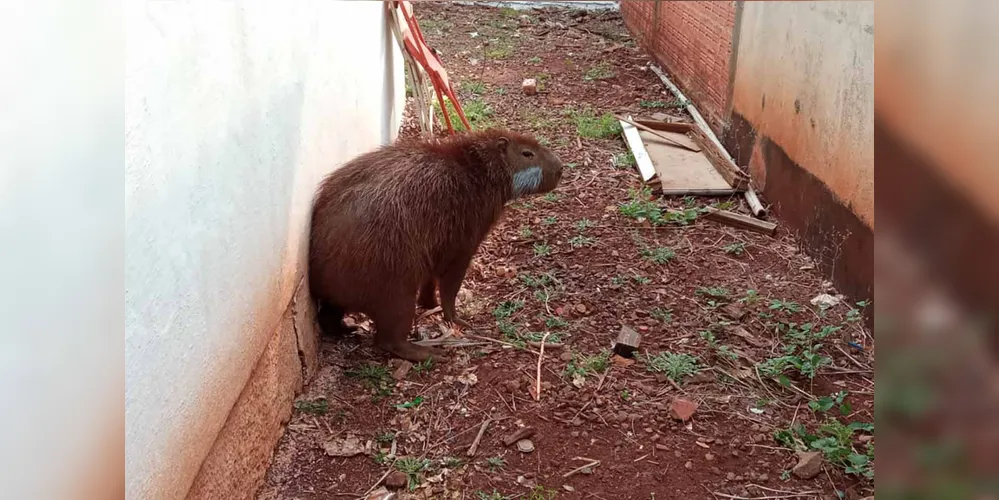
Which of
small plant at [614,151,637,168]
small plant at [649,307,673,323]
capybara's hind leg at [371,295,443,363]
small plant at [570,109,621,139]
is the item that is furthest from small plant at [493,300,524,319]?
small plant at [570,109,621,139]

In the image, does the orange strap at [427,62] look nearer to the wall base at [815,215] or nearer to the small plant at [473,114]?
the small plant at [473,114]

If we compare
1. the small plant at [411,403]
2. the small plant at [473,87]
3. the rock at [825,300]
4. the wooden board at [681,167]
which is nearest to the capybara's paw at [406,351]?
the small plant at [411,403]

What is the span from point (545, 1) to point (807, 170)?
21.8 ft

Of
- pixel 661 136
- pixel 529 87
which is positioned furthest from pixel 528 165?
pixel 529 87

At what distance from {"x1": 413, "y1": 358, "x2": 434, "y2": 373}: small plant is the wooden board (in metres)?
2.77

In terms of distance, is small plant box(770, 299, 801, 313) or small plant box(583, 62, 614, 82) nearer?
small plant box(770, 299, 801, 313)

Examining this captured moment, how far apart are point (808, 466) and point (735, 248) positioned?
219cm

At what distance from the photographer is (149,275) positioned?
6.25 ft

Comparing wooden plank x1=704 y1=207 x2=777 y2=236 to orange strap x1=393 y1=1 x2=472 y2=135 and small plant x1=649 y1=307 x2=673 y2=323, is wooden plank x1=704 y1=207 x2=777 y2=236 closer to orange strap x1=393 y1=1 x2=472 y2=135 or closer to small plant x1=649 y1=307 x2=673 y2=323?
small plant x1=649 y1=307 x2=673 y2=323

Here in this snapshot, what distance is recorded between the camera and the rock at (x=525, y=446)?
10.5ft

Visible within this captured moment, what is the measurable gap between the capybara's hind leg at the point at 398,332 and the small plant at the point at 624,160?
9.83 feet

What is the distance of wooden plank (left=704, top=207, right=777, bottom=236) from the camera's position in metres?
5.27
